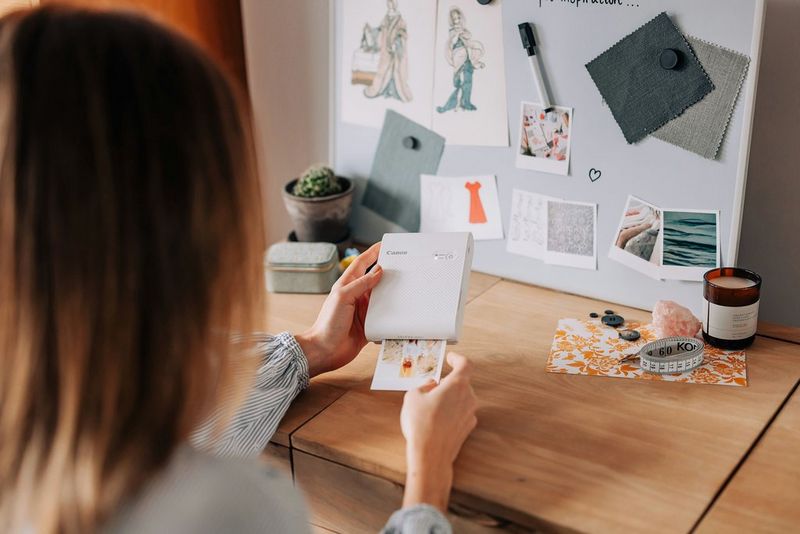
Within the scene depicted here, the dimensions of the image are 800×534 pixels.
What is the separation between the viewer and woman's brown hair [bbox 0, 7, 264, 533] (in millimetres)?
619

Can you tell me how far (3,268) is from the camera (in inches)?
24.7

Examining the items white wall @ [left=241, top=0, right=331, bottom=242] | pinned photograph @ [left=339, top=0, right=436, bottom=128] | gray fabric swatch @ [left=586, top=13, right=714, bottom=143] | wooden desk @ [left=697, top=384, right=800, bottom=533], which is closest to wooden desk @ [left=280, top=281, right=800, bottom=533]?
wooden desk @ [left=697, top=384, right=800, bottom=533]

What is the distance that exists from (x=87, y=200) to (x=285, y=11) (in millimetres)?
1155

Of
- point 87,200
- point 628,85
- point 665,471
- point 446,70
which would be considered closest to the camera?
point 87,200

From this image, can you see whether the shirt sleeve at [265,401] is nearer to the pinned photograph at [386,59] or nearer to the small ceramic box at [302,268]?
the small ceramic box at [302,268]

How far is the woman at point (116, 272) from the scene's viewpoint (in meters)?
0.62

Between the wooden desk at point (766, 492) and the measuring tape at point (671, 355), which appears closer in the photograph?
the wooden desk at point (766, 492)

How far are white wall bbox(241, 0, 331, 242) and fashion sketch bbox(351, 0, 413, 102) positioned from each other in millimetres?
173

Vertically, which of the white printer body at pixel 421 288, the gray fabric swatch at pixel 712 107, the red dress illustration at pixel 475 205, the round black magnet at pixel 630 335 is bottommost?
the round black magnet at pixel 630 335

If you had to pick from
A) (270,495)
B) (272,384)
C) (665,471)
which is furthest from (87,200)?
(665,471)

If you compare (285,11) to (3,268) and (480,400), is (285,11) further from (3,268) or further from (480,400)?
(3,268)

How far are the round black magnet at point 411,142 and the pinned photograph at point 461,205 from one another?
52mm

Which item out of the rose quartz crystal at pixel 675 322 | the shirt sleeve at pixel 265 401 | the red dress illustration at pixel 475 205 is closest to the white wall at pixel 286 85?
the red dress illustration at pixel 475 205

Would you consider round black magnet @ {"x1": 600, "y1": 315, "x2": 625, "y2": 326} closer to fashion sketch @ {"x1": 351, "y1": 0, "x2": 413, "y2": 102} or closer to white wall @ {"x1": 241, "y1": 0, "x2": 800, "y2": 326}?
white wall @ {"x1": 241, "y1": 0, "x2": 800, "y2": 326}
